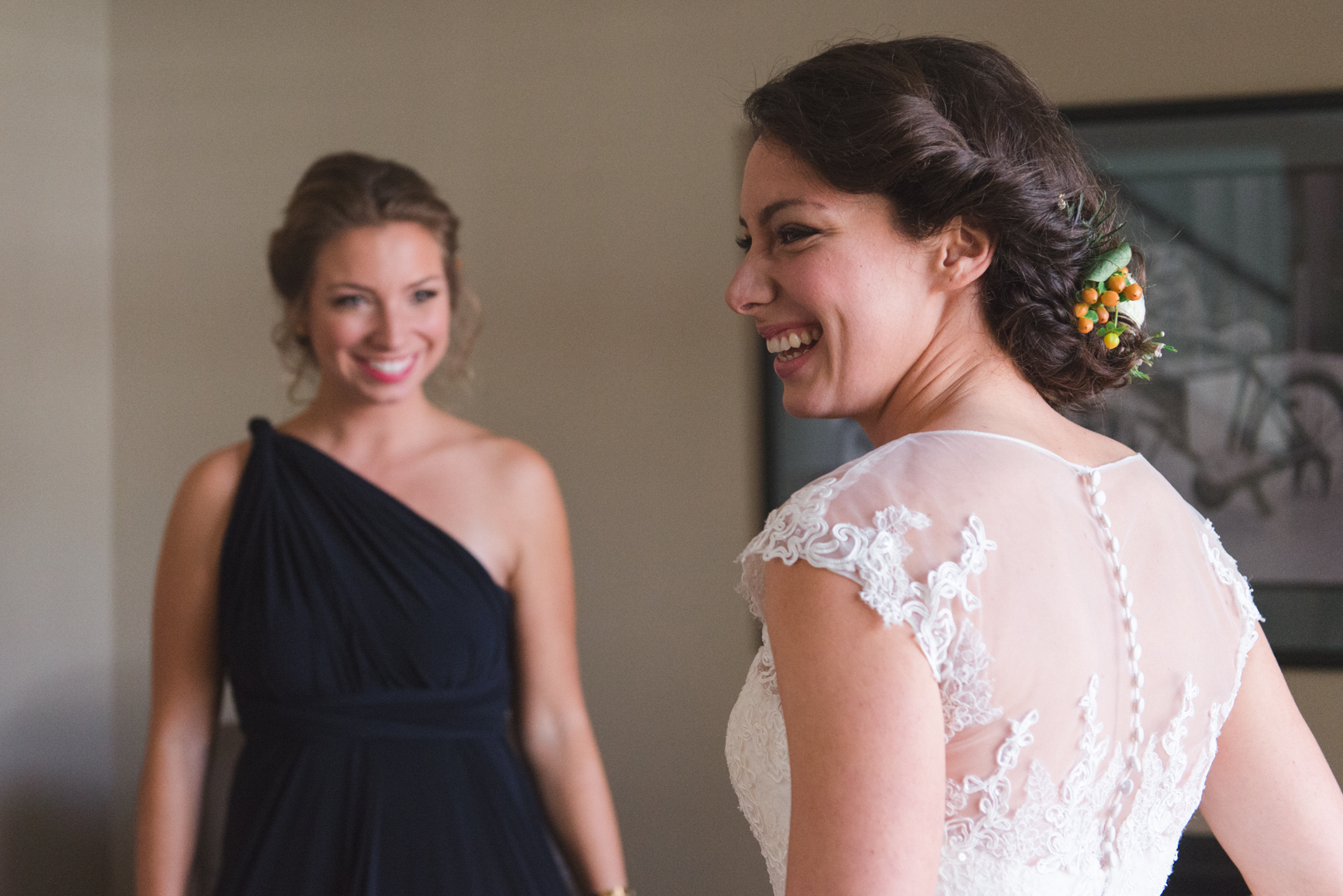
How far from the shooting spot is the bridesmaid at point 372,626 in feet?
5.45

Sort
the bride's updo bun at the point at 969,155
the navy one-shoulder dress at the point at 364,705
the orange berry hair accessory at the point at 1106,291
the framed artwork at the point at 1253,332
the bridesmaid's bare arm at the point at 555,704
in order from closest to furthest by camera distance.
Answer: the bride's updo bun at the point at 969,155
the orange berry hair accessory at the point at 1106,291
the navy one-shoulder dress at the point at 364,705
the bridesmaid's bare arm at the point at 555,704
the framed artwork at the point at 1253,332

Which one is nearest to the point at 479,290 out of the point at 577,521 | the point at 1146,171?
the point at 577,521

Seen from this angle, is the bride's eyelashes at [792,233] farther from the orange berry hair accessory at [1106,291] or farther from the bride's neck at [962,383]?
the orange berry hair accessory at [1106,291]

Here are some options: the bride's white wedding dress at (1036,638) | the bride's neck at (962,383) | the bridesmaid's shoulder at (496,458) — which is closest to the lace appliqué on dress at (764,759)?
the bride's white wedding dress at (1036,638)

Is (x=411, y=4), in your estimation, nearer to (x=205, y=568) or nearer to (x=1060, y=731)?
(x=205, y=568)

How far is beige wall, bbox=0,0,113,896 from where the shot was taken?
2.26 meters

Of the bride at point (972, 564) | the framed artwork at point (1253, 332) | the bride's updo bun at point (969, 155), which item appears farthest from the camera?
the framed artwork at point (1253, 332)

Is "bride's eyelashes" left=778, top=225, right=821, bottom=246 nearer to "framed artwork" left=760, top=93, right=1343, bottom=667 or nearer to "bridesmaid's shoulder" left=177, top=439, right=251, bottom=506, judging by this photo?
"bridesmaid's shoulder" left=177, top=439, right=251, bottom=506

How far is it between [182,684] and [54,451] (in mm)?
1011

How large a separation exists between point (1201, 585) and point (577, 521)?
5.84 ft

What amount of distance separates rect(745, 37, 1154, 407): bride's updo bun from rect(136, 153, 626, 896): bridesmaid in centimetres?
103

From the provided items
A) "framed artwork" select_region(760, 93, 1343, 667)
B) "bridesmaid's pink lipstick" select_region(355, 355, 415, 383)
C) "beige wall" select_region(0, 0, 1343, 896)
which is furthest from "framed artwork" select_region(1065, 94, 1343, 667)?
"bridesmaid's pink lipstick" select_region(355, 355, 415, 383)

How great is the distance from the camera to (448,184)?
257 centimetres

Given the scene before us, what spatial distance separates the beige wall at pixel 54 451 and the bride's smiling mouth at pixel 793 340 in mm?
1947
